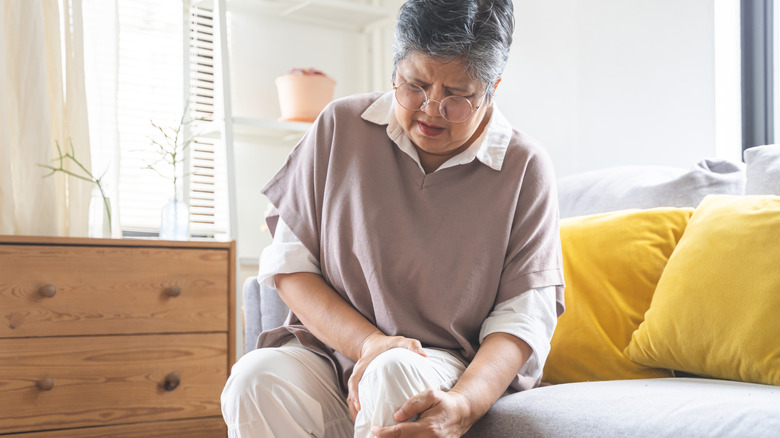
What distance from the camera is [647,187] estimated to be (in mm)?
1743

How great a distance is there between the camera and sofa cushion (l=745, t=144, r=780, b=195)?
1.48 m

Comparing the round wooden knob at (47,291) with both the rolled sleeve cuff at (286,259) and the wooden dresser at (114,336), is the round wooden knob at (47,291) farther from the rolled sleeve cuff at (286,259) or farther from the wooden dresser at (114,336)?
the rolled sleeve cuff at (286,259)

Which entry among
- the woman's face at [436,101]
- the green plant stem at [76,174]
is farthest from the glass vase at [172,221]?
the woman's face at [436,101]

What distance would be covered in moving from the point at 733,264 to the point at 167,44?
6.81 ft

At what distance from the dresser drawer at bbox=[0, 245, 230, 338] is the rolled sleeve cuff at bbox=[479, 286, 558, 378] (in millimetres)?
1070

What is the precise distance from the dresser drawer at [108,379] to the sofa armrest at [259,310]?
29 centimetres

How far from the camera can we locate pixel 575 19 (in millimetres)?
2383

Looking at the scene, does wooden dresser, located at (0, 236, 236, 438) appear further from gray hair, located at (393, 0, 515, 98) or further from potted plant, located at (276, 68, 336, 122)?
gray hair, located at (393, 0, 515, 98)

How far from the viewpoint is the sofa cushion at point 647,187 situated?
1.66 meters

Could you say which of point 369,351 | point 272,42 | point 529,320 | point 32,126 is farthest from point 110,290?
point 272,42

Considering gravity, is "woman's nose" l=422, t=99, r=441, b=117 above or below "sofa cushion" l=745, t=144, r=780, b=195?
above

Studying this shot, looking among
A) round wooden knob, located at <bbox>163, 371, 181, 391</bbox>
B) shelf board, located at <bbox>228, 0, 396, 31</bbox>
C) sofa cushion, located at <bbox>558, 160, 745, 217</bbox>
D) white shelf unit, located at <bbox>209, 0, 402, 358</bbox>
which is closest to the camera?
sofa cushion, located at <bbox>558, 160, 745, 217</bbox>

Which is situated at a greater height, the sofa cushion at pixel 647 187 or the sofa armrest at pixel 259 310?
the sofa cushion at pixel 647 187

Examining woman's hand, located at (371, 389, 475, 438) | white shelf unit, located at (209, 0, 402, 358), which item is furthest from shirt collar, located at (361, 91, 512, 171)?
white shelf unit, located at (209, 0, 402, 358)
